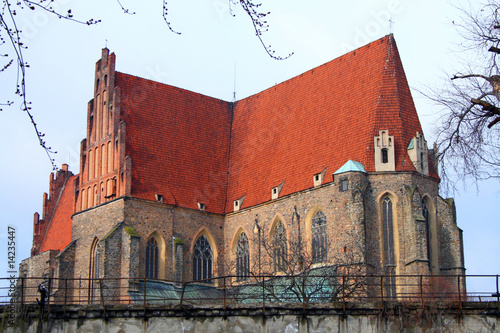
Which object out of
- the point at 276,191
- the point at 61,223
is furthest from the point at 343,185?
the point at 61,223

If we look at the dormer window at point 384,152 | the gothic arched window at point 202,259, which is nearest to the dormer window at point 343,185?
the dormer window at point 384,152

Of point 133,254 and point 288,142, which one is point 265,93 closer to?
point 288,142

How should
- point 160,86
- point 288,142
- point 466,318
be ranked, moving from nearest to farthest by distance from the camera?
point 466,318 → point 288,142 → point 160,86

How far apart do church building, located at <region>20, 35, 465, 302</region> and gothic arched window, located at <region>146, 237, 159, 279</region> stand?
0.08m

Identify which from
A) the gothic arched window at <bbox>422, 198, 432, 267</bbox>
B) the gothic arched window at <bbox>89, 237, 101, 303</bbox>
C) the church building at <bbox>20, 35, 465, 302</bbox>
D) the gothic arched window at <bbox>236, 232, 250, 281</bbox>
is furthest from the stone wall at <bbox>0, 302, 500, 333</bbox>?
the gothic arched window at <bbox>236, 232, 250, 281</bbox>

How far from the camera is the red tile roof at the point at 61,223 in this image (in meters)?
52.0

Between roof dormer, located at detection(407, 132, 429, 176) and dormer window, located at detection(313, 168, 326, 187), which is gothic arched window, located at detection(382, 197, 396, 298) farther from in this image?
dormer window, located at detection(313, 168, 326, 187)

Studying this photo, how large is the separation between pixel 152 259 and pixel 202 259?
128 inches

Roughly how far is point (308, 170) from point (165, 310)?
64.9 feet

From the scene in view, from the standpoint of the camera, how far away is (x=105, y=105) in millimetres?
44906

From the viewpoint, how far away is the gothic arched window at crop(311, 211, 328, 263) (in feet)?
129

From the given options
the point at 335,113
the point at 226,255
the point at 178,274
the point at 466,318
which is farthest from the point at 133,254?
the point at 466,318

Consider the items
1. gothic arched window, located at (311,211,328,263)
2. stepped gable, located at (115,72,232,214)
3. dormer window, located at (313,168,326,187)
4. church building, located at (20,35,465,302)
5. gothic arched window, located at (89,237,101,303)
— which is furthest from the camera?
stepped gable, located at (115,72,232,214)

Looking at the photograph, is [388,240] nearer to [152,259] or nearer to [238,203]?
[238,203]
